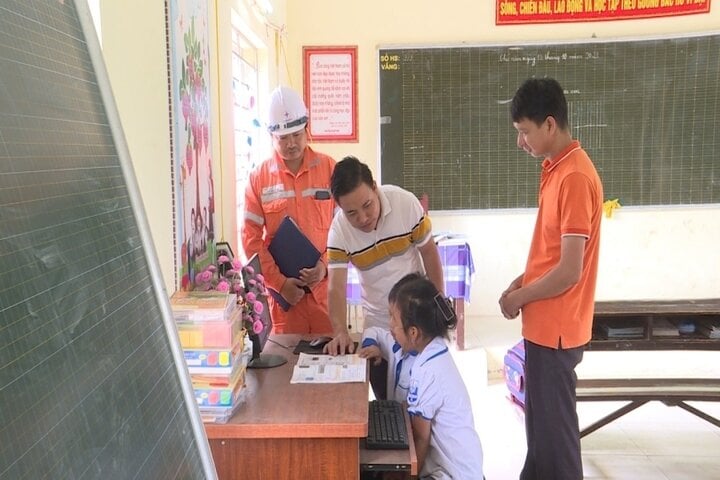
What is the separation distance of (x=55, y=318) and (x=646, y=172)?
14.6 feet

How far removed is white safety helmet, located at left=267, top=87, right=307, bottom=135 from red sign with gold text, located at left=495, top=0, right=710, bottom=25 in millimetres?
2524

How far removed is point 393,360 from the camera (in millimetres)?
1980

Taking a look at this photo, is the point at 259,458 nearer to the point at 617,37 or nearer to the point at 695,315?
the point at 695,315

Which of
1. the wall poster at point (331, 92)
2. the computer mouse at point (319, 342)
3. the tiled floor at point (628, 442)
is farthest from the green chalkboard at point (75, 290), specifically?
the wall poster at point (331, 92)

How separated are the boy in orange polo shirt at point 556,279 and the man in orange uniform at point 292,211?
28.7 inches

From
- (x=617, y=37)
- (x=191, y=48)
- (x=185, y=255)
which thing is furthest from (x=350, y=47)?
(x=185, y=255)

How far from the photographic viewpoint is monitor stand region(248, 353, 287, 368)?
6.09ft

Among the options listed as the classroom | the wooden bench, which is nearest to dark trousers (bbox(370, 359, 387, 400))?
the wooden bench

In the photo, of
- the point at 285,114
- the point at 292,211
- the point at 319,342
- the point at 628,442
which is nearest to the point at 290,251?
the point at 292,211

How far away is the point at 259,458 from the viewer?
4.74ft

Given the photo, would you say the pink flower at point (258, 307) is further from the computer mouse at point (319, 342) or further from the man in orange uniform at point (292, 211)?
the man in orange uniform at point (292, 211)

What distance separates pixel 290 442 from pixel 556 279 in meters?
0.95

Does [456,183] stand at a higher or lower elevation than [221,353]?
higher

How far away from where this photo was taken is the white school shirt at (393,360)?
1898 mm
